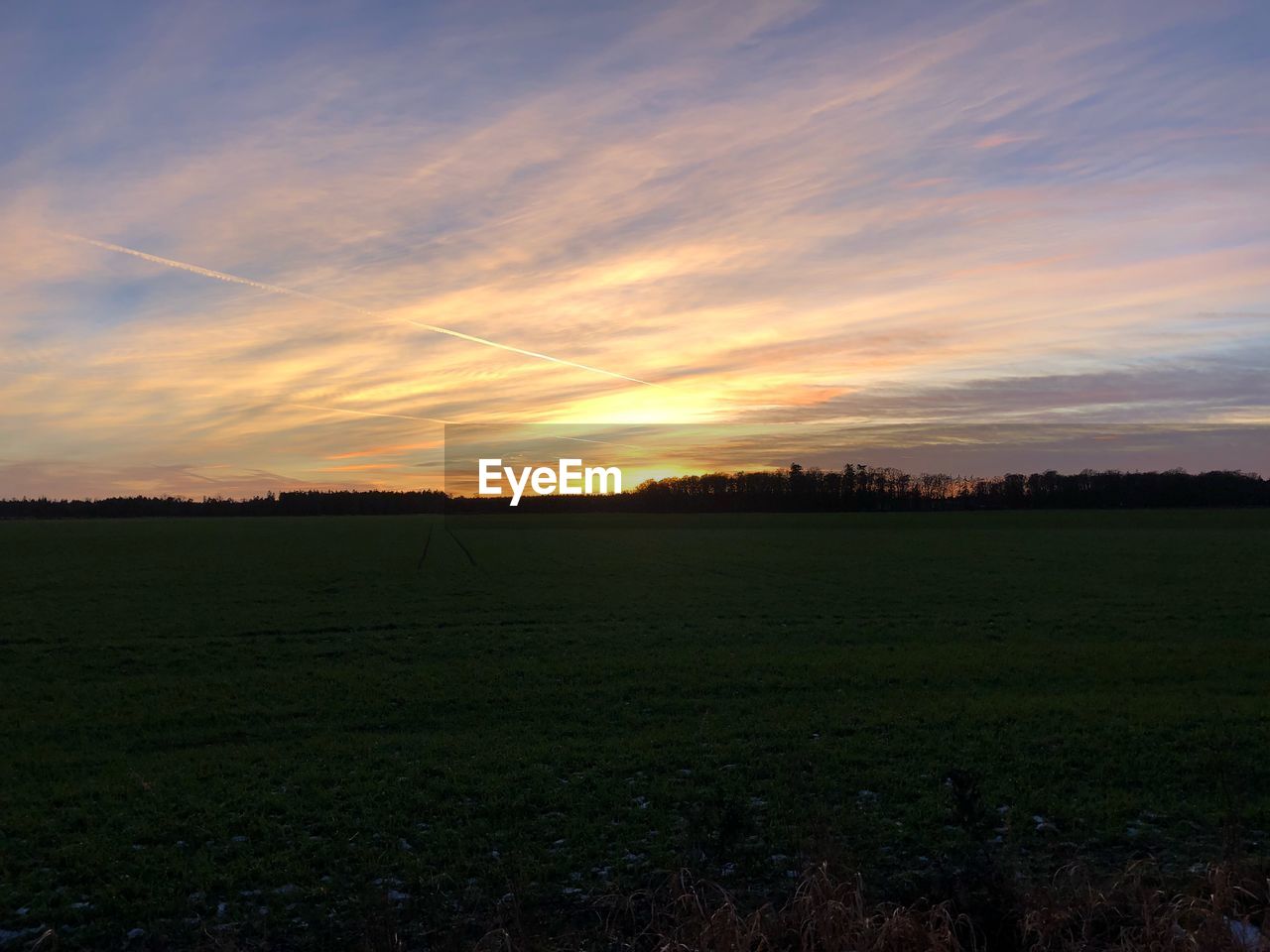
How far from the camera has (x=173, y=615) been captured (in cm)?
3131

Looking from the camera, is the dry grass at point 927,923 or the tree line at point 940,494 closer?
the dry grass at point 927,923

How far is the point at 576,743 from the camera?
14.5 m

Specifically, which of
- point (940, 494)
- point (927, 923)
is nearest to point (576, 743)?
Answer: point (927, 923)

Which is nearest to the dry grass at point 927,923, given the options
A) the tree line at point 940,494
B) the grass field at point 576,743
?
the grass field at point 576,743

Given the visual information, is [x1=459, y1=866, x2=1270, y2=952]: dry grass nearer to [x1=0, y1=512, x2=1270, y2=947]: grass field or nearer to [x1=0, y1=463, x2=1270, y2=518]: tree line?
[x1=0, y1=512, x2=1270, y2=947]: grass field

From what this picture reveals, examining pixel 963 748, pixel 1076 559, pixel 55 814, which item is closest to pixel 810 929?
pixel 963 748

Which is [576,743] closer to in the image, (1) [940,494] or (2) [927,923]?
(2) [927,923]

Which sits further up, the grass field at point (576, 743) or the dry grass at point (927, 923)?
the dry grass at point (927, 923)

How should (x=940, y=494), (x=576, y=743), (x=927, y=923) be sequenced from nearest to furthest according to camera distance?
1. (x=927, y=923)
2. (x=576, y=743)
3. (x=940, y=494)

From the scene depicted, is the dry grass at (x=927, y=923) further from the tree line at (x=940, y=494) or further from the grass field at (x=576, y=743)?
the tree line at (x=940, y=494)

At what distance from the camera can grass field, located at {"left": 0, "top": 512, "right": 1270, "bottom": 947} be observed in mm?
9109

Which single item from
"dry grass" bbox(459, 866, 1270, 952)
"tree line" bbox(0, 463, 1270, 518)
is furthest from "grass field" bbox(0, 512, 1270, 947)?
"tree line" bbox(0, 463, 1270, 518)

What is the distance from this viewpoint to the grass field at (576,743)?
359 inches

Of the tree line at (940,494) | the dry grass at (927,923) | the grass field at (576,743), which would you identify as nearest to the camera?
the dry grass at (927,923)
